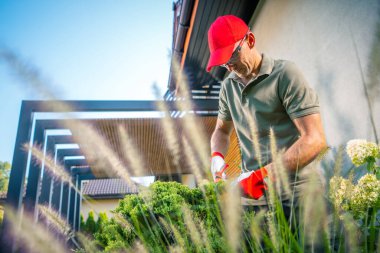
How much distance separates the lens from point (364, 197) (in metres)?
1.12

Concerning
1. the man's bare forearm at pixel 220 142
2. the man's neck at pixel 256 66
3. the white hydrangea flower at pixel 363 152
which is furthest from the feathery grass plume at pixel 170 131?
the man's bare forearm at pixel 220 142

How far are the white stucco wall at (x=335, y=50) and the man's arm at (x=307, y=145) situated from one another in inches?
31.7

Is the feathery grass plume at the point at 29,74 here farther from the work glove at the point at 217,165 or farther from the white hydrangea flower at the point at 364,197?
the work glove at the point at 217,165

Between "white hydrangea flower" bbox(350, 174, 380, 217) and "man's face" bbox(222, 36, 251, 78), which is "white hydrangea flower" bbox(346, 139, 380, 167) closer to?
"white hydrangea flower" bbox(350, 174, 380, 217)

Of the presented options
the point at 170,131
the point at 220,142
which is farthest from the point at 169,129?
the point at 220,142

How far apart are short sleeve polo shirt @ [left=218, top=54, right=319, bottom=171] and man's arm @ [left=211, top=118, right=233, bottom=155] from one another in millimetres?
257

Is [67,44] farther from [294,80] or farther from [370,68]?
[370,68]

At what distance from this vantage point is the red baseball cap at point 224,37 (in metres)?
1.75

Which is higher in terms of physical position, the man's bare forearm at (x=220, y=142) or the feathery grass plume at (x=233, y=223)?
the man's bare forearm at (x=220, y=142)

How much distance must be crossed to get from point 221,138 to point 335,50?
4.09ft

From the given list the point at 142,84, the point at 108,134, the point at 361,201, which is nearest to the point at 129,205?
the point at 142,84

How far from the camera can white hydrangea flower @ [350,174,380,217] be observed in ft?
3.61

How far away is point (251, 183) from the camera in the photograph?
4.24ft

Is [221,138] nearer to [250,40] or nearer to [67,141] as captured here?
[250,40]
